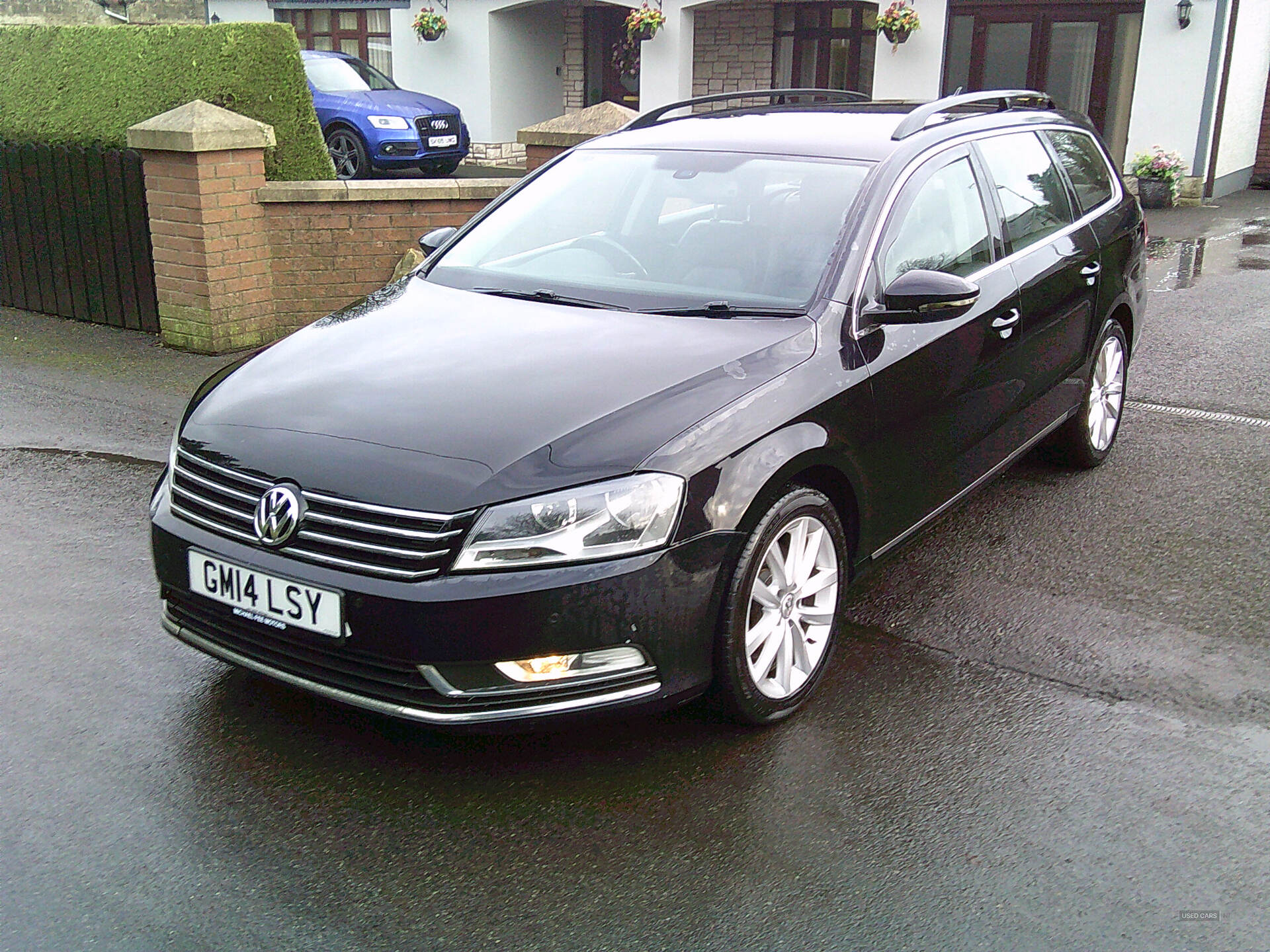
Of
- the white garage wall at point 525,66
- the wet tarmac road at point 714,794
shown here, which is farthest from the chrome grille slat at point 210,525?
the white garage wall at point 525,66

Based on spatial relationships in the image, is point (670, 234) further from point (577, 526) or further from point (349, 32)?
point (349, 32)

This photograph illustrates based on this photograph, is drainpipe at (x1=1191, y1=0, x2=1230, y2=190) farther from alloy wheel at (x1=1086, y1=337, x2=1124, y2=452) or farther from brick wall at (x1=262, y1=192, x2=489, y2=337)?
alloy wheel at (x1=1086, y1=337, x2=1124, y2=452)

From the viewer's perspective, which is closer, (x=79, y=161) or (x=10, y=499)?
(x=10, y=499)

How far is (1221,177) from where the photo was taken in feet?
58.0

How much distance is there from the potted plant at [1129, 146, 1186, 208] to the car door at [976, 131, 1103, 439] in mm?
12339

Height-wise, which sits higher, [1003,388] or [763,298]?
[763,298]

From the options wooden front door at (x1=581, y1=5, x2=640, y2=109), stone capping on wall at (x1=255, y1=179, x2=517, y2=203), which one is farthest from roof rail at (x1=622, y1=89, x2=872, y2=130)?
wooden front door at (x1=581, y1=5, x2=640, y2=109)

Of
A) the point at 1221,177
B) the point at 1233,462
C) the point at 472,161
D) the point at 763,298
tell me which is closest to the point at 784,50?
the point at 472,161

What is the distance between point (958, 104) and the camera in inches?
198

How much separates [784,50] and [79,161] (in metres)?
15.8

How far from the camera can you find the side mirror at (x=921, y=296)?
156 inches

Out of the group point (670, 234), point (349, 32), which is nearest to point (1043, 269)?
point (670, 234)

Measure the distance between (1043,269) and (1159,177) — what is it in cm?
1311

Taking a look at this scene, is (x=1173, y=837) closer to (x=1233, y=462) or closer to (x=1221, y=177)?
(x=1233, y=462)
